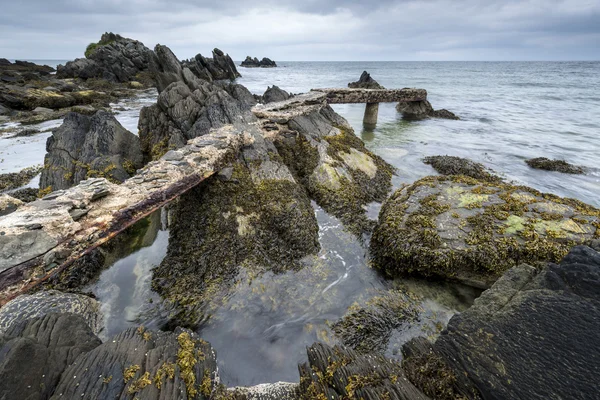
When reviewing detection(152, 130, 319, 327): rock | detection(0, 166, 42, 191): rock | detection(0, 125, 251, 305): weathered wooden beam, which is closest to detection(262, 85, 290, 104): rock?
detection(152, 130, 319, 327): rock

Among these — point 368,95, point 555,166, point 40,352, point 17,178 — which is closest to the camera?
point 40,352

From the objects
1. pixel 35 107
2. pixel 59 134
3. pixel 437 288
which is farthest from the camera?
pixel 35 107

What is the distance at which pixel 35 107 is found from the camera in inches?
1111

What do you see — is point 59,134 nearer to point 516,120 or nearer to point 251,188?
point 251,188

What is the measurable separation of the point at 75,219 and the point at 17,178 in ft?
39.2

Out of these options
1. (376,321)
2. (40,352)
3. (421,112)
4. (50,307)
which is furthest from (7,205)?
(421,112)

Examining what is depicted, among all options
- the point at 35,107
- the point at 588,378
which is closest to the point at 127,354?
the point at 588,378

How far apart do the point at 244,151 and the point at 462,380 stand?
874cm

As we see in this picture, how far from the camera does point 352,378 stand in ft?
11.3

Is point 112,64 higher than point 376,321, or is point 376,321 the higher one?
point 112,64

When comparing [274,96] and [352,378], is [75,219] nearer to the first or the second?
[352,378]

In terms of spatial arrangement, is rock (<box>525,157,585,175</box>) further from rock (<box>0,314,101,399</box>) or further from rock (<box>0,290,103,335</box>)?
rock (<box>0,290,103,335</box>)

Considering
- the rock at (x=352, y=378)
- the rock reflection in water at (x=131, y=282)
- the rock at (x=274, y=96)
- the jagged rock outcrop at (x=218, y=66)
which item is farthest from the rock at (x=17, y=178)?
the jagged rock outcrop at (x=218, y=66)

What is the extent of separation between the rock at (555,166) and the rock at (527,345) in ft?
50.6
